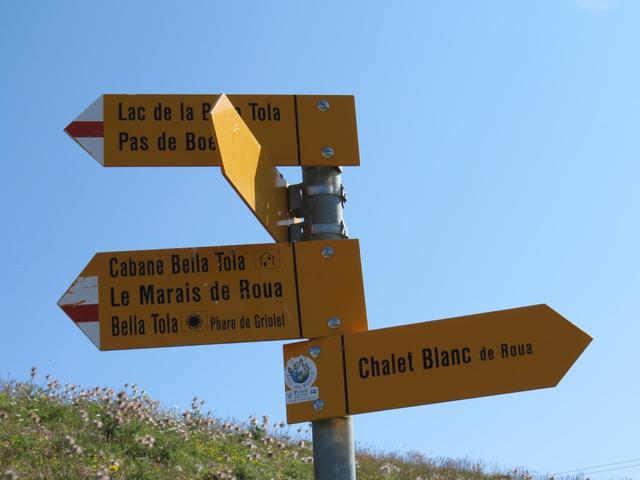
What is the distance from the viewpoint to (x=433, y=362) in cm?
372

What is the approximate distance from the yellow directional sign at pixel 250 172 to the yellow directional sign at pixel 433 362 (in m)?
0.57

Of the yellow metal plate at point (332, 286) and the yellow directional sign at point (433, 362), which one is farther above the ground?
the yellow metal plate at point (332, 286)

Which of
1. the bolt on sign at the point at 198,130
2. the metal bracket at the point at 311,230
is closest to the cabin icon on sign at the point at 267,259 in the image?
the metal bracket at the point at 311,230

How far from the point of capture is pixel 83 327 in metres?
3.87

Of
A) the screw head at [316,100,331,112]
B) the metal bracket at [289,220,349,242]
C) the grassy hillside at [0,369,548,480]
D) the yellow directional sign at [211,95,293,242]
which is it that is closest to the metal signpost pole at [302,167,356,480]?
the metal bracket at [289,220,349,242]

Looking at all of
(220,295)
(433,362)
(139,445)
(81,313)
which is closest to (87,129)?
(81,313)

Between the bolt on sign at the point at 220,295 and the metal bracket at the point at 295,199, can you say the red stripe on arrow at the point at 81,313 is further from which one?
the metal bracket at the point at 295,199

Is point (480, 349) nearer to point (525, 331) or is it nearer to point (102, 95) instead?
point (525, 331)

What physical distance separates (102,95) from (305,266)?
1337mm

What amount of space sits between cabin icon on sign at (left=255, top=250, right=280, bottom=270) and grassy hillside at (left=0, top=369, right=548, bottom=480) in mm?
3318

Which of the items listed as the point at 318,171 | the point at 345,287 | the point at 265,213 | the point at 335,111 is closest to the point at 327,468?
the point at 345,287

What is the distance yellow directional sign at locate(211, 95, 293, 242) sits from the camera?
3.40 metres

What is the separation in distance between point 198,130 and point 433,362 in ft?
5.14

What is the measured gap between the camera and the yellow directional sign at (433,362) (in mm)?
3652
